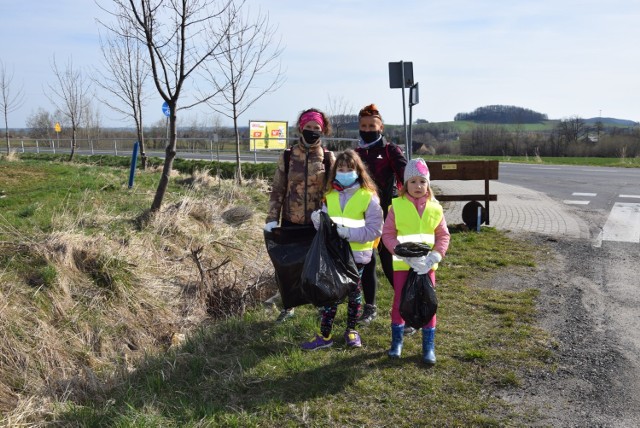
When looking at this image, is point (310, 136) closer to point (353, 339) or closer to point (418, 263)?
point (418, 263)

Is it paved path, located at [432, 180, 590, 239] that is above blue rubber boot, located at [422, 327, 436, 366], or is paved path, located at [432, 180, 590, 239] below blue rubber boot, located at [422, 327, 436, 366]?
above

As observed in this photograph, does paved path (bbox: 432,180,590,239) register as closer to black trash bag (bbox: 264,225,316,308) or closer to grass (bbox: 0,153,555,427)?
grass (bbox: 0,153,555,427)

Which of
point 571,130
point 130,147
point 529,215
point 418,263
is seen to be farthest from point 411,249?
point 571,130

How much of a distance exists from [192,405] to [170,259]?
3.74m

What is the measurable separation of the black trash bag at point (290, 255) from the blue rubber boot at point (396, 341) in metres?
0.73

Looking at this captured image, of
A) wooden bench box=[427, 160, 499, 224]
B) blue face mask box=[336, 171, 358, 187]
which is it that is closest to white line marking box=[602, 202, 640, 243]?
wooden bench box=[427, 160, 499, 224]

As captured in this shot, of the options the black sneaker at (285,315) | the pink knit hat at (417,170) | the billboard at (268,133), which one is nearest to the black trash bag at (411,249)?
the pink knit hat at (417,170)

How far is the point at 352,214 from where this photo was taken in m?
4.39

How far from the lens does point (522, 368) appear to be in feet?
13.6

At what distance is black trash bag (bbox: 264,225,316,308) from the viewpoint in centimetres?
457

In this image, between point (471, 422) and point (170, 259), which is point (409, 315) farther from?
point (170, 259)

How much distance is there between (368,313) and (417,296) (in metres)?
1.15

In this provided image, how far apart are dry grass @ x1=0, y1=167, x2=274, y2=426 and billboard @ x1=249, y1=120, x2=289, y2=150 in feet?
53.3

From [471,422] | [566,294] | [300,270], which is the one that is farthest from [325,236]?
[566,294]
